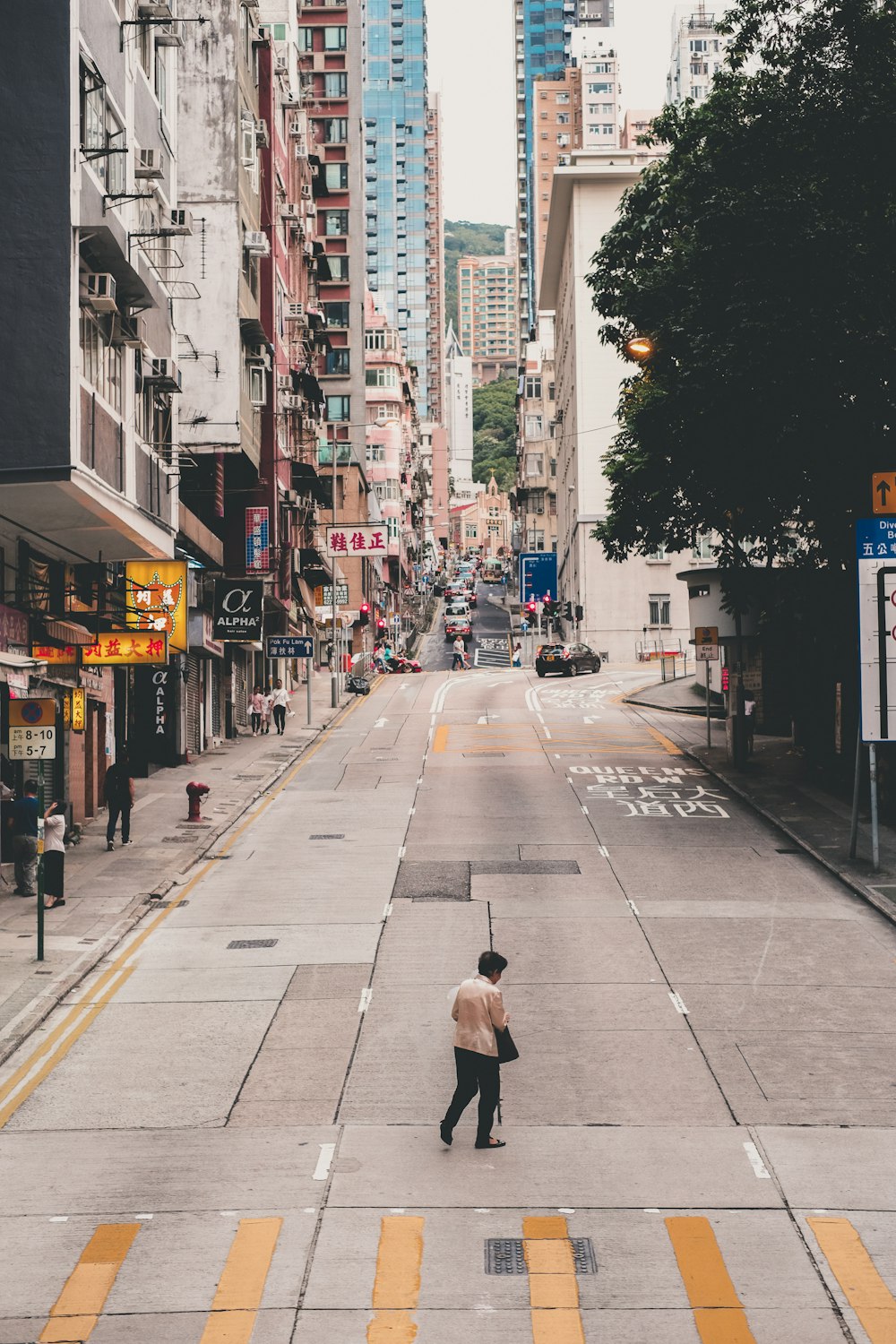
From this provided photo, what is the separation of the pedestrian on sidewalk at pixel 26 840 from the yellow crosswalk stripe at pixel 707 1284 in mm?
15320

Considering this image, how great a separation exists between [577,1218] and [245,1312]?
2.67 metres

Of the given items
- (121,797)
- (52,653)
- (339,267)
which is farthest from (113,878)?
(339,267)

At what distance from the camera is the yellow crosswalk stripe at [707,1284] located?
9266 millimetres

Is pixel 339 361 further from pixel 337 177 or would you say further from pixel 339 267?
pixel 337 177

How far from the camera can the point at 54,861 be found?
23.7 m

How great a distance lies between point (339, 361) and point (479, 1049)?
3749 inches

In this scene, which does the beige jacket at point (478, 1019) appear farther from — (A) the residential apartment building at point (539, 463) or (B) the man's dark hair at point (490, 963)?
(A) the residential apartment building at point (539, 463)

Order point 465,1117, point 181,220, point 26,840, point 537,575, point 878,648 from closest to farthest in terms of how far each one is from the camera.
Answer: point 465,1117
point 26,840
point 878,648
point 181,220
point 537,575

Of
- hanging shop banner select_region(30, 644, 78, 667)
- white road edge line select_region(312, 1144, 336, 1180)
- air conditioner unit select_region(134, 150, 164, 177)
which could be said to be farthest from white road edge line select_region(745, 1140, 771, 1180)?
air conditioner unit select_region(134, 150, 164, 177)

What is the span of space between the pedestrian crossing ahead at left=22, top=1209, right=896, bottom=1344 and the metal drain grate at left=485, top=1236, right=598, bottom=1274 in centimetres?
2

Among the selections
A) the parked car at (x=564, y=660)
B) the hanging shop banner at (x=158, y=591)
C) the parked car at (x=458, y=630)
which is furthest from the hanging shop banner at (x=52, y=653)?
the parked car at (x=458, y=630)

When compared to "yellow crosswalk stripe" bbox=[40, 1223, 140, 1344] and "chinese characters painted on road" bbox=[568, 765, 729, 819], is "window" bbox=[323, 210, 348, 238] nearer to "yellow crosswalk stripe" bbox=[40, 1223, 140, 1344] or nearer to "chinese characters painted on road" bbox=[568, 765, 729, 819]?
"chinese characters painted on road" bbox=[568, 765, 729, 819]

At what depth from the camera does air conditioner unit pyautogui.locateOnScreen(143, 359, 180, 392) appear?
29.2m

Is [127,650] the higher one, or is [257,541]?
[257,541]
